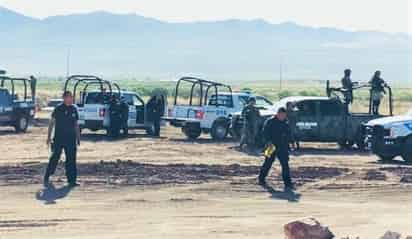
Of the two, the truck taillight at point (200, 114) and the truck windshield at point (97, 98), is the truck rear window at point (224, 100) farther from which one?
the truck windshield at point (97, 98)

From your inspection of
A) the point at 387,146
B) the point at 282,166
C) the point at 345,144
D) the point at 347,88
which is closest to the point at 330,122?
the point at 345,144

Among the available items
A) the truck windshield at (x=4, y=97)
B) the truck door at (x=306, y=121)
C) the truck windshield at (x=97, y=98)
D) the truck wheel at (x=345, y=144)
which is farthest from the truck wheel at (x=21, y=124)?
the truck wheel at (x=345, y=144)

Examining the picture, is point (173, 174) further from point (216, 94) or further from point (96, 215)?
point (216, 94)

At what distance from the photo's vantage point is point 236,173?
20688 millimetres

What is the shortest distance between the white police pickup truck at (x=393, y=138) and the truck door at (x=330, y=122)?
13.1ft

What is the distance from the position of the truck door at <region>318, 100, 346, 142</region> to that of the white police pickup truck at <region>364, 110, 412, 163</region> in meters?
3.98

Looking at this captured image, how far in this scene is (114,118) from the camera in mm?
32406

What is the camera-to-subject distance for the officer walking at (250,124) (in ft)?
89.6

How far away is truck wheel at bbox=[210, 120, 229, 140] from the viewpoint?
3189cm

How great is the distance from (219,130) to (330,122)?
4.47 m

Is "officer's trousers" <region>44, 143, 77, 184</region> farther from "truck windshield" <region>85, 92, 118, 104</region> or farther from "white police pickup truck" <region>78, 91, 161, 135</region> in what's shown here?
"truck windshield" <region>85, 92, 118, 104</region>

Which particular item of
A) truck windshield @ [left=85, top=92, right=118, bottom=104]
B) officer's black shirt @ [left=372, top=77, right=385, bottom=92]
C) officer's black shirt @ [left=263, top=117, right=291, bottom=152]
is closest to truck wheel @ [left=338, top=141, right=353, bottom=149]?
officer's black shirt @ [left=372, top=77, right=385, bottom=92]

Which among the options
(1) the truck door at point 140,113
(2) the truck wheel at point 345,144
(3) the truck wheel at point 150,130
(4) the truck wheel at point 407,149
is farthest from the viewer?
(3) the truck wheel at point 150,130

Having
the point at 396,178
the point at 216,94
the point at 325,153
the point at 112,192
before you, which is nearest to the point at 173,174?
the point at 112,192
